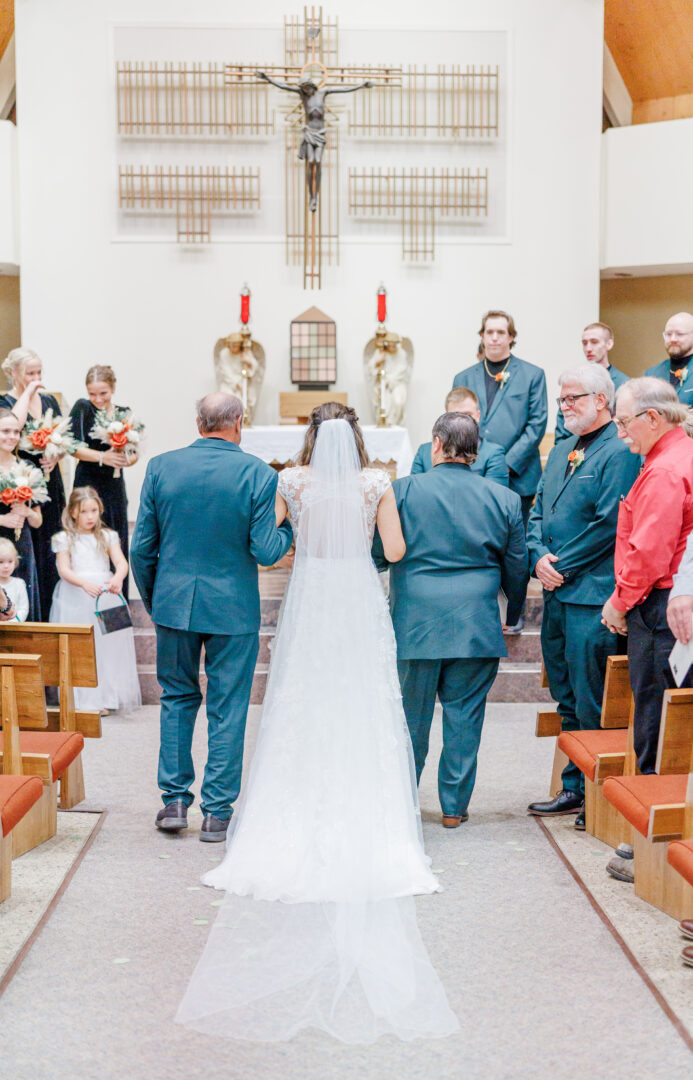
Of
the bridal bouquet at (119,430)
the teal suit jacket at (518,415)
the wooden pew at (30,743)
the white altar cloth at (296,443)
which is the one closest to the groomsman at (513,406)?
the teal suit jacket at (518,415)

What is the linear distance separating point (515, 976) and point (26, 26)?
8339 millimetres

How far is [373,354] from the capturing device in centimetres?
930

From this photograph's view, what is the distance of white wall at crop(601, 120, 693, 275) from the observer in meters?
9.02

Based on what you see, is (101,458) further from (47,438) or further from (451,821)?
(451,821)

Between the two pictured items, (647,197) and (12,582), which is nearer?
(12,582)

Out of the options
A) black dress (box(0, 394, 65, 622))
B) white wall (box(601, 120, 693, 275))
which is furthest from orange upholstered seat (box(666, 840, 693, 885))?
white wall (box(601, 120, 693, 275))

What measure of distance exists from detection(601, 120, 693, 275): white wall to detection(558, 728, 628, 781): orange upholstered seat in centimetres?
590

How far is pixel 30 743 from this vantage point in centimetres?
411

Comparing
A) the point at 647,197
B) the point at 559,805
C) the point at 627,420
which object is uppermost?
the point at 647,197

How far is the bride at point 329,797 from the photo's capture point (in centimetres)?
304

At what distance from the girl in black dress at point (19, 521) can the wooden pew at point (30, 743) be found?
60.3 inches

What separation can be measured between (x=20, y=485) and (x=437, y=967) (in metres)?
3.14

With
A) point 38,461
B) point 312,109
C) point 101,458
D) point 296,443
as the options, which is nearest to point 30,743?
point 38,461

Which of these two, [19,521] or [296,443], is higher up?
[296,443]
